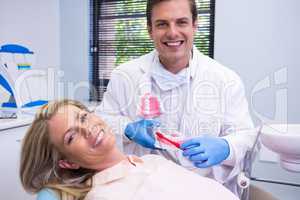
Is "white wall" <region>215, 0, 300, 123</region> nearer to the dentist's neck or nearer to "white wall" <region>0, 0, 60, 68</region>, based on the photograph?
the dentist's neck

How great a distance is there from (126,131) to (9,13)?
1626 mm

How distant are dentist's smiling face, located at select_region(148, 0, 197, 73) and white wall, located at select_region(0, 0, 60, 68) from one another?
151 cm

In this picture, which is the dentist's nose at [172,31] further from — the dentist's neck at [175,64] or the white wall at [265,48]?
the white wall at [265,48]

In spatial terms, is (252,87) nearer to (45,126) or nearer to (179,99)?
(179,99)

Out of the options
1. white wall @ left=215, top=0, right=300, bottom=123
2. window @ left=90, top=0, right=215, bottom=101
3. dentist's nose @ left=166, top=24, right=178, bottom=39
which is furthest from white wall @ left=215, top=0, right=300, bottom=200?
dentist's nose @ left=166, top=24, right=178, bottom=39

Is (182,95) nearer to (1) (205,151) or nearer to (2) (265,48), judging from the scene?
(1) (205,151)

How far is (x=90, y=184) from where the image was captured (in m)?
1.01

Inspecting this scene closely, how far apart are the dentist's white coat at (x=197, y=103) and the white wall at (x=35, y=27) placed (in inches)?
56.3

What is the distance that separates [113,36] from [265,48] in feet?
4.68

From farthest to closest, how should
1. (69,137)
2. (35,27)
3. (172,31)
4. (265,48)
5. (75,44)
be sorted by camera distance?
(75,44) < (35,27) < (265,48) < (172,31) < (69,137)

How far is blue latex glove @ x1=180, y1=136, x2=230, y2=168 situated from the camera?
3.55 ft

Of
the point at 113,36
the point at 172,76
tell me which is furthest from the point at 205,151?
the point at 113,36

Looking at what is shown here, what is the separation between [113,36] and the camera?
117 inches

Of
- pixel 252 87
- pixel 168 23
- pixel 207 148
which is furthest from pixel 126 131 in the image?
pixel 252 87
